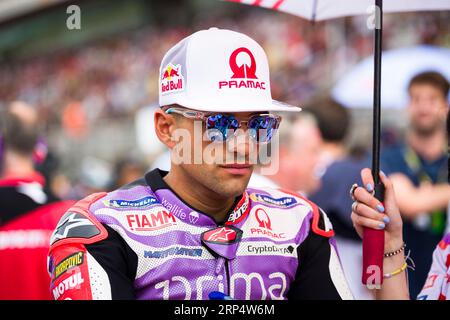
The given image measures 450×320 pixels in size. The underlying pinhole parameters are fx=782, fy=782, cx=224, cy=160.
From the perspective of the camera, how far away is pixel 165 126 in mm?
2557

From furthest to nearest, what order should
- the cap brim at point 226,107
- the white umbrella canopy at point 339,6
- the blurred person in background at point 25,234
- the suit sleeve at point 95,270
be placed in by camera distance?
the blurred person in background at point 25,234
the white umbrella canopy at point 339,6
the cap brim at point 226,107
the suit sleeve at point 95,270

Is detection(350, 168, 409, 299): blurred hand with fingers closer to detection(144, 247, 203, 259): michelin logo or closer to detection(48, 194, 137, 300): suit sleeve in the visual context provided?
detection(144, 247, 203, 259): michelin logo

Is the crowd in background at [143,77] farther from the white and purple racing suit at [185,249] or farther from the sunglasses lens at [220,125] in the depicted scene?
the sunglasses lens at [220,125]

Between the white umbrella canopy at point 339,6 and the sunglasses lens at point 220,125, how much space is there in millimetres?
711

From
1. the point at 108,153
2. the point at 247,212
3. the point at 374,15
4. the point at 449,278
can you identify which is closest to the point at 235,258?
the point at 247,212

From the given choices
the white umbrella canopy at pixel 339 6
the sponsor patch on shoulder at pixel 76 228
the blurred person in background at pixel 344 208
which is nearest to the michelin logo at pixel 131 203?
the sponsor patch on shoulder at pixel 76 228

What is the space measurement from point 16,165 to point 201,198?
2223 millimetres

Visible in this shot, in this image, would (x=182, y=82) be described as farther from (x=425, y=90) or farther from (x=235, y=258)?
(x=425, y=90)

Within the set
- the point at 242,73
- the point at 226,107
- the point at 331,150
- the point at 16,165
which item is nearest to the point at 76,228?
the point at 226,107

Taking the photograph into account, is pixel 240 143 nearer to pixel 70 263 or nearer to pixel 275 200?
pixel 275 200

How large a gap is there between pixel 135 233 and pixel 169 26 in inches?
595

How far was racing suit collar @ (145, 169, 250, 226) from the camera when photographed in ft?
8.09

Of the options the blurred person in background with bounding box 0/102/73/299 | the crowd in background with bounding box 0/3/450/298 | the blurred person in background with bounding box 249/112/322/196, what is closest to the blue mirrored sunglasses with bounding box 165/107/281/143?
the blurred person in background with bounding box 0/102/73/299

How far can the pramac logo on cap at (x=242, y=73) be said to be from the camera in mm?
2396
